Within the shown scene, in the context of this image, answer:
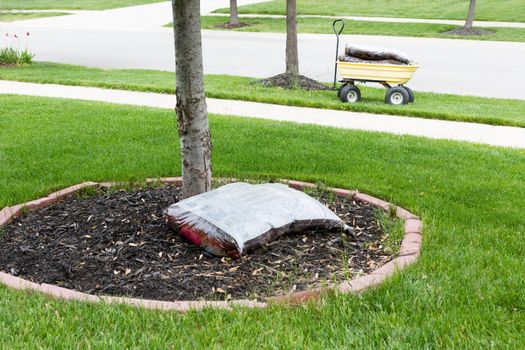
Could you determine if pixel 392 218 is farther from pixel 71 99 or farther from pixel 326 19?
pixel 326 19

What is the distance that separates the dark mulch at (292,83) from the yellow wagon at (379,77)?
4.42 ft

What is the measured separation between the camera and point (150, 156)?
6.32m

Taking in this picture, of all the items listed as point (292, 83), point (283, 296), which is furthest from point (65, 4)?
point (283, 296)

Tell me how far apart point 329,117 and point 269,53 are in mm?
8532

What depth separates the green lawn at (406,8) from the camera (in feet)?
80.6

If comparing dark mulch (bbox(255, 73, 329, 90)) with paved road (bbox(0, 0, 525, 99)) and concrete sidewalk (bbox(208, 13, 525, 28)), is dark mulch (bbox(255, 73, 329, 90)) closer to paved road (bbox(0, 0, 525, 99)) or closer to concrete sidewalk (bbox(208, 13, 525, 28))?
paved road (bbox(0, 0, 525, 99))

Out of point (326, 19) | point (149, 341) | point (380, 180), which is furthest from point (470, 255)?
point (326, 19)

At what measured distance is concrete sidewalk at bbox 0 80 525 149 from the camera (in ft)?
25.7

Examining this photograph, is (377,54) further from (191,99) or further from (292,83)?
(191,99)

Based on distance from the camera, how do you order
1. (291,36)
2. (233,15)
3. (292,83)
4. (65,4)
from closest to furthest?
(292,83)
(291,36)
(233,15)
(65,4)

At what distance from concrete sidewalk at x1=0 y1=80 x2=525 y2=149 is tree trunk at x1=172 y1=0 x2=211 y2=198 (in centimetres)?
382

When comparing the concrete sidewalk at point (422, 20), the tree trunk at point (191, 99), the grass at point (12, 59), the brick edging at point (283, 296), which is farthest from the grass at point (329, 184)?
the concrete sidewalk at point (422, 20)

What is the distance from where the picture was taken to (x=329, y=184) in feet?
18.1

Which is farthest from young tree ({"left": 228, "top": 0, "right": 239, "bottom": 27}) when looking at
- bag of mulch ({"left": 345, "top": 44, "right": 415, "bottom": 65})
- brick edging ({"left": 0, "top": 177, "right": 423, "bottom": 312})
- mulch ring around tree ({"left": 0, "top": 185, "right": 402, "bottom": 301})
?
brick edging ({"left": 0, "top": 177, "right": 423, "bottom": 312})
